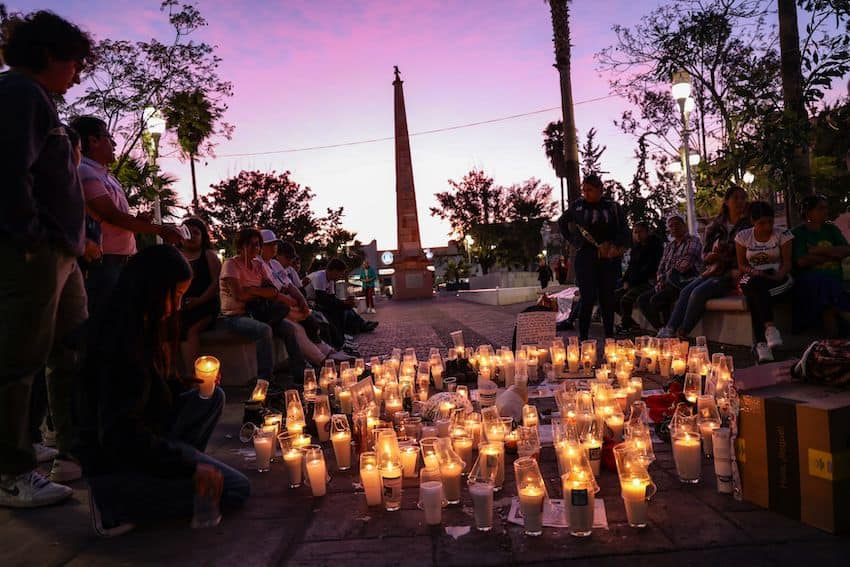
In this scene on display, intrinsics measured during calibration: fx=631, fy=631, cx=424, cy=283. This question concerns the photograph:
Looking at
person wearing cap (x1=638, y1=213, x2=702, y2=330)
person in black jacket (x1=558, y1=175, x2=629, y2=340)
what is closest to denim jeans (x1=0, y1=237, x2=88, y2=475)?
person in black jacket (x1=558, y1=175, x2=629, y2=340)

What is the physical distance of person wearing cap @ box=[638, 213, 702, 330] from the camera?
8.27 metres

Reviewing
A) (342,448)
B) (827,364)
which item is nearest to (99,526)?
(342,448)

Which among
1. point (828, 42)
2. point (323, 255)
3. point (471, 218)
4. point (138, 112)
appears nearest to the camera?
point (828, 42)

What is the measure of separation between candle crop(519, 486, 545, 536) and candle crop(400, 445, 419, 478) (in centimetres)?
102

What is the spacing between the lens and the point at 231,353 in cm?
686

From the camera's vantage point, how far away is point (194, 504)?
2977 millimetres

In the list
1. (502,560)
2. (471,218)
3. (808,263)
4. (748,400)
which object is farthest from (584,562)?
(471,218)

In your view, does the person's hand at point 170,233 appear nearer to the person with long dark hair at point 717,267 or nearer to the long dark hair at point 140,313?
the long dark hair at point 140,313

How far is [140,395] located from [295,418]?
1.66 meters

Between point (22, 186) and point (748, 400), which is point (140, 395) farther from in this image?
point (748, 400)

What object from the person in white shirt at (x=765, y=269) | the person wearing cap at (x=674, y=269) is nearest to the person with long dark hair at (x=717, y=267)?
the person wearing cap at (x=674, y=269)

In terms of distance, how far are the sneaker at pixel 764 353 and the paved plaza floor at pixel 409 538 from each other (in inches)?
125

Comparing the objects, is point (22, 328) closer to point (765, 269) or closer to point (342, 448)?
point (342, 448)

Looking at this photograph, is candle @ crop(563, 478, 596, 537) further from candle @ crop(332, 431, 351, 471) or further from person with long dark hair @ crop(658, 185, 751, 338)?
person with long dark hair @ crop(658, 185, 751, 338)
